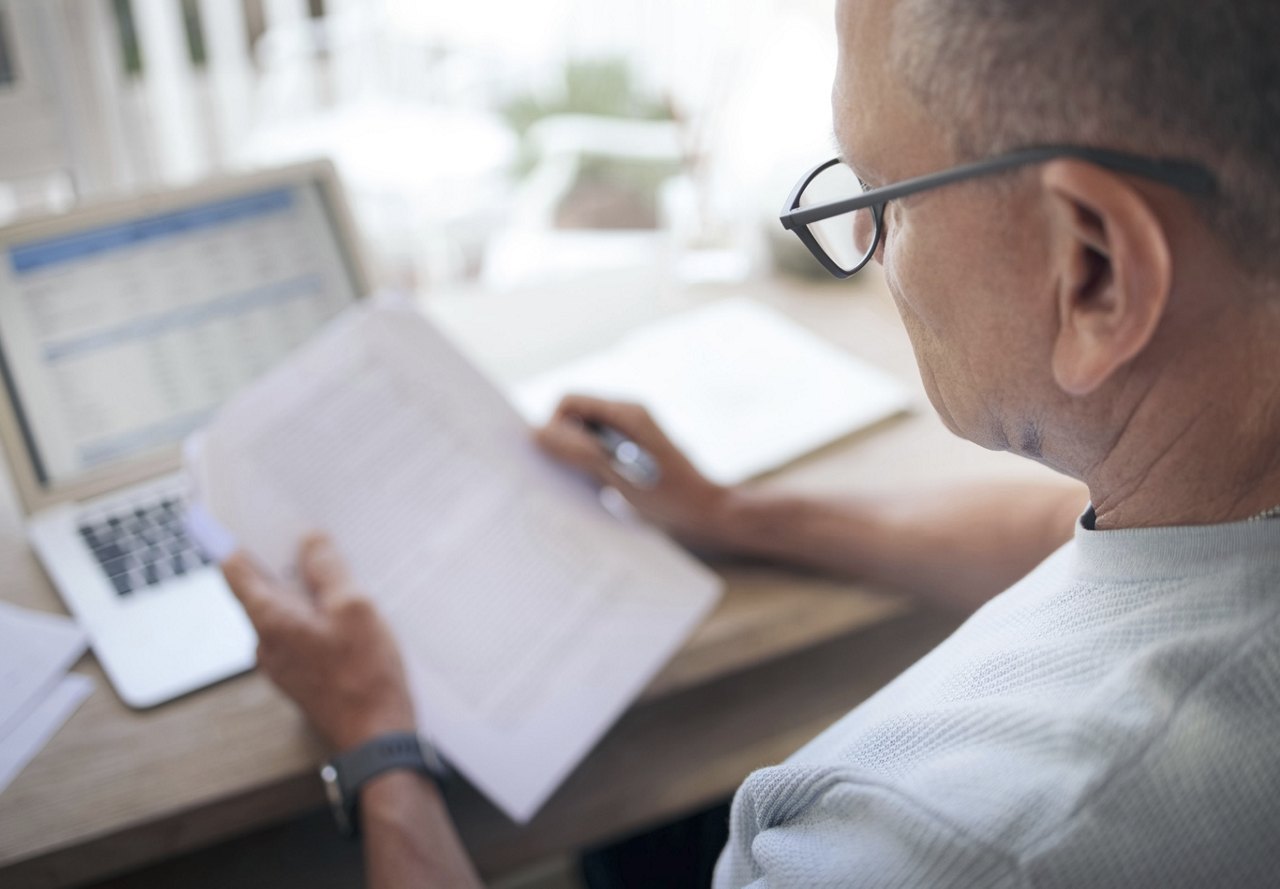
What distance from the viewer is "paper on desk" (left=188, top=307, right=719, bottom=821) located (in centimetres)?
88

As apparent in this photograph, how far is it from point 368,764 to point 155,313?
0.52 metres

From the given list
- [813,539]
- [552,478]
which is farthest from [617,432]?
[813,539]

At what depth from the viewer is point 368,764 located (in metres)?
0.82

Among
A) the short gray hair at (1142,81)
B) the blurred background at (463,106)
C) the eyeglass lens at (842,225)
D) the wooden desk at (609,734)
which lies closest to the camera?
the short gray hair at (1142,81)

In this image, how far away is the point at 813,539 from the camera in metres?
1.00

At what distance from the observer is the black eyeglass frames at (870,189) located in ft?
1.47

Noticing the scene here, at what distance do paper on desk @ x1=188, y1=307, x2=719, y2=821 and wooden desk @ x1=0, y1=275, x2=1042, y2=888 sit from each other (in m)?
0.07

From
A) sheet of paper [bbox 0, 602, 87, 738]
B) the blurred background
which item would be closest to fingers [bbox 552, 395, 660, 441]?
sheet of paper [bbox 0, 602, 87, 738]

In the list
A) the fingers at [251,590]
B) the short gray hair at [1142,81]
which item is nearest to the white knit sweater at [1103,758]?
the short gray hair at [1142,81]

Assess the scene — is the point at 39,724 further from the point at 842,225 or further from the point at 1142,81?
the point at 1142,81

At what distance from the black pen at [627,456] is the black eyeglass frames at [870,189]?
312mm

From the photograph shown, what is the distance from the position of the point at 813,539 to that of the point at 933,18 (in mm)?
574

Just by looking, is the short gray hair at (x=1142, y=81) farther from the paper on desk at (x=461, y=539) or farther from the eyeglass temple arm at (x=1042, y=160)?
the paper on desk at (x=461, y=539)

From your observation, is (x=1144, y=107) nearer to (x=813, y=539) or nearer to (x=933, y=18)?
(x=933, y=18)
